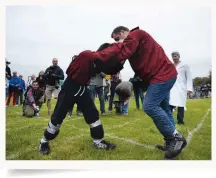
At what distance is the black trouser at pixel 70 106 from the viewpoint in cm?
397

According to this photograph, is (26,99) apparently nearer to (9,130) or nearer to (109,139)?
(9,130)

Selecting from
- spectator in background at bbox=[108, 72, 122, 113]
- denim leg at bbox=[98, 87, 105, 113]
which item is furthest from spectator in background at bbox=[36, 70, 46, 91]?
spectator in background at bbox=[108, 72, 122, 113]

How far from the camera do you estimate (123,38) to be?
3883 mm

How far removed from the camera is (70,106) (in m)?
4.06

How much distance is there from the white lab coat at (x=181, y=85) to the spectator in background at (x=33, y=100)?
324 cm

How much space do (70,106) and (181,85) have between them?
304cm

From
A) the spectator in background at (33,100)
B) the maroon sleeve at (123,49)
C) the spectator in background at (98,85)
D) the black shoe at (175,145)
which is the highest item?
the maroon sleeve at (123,49)

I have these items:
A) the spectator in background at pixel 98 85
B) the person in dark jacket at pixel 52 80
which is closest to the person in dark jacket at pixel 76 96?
the person in dark jacket at pixel 52 80

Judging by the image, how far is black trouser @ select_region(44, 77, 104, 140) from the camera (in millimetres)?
3973

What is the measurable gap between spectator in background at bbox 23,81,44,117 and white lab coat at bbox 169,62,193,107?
10.6 feet

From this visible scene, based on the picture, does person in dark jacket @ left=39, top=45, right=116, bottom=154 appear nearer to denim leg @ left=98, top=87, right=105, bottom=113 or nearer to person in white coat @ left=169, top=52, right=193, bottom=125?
person in white coat @ left=169, top=52, right=193, bottom=125

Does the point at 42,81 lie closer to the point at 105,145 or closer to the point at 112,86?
the point at 112,86

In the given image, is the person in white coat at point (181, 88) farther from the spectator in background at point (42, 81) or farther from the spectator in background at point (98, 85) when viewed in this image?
the spectator in background at point (42, 81)

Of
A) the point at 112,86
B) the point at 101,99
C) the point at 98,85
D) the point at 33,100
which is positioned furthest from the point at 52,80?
the point at 112,86
